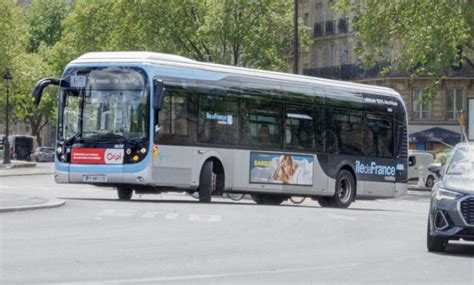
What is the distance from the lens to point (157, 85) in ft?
95.0

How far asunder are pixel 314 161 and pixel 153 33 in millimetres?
48575

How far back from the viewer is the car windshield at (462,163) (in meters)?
18.1

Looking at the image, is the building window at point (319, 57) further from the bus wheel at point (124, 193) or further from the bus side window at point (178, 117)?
the bus side window at point (178, 117)

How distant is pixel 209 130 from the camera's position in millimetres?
30578

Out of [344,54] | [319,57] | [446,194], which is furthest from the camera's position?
[319,57]

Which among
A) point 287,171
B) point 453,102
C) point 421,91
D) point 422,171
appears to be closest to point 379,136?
point 287,171

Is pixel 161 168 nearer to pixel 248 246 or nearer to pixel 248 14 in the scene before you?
pixel 248 246

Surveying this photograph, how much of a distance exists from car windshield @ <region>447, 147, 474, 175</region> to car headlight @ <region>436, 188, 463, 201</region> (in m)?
0.79

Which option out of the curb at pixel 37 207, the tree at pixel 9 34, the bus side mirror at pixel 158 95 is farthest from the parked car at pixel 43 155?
the curb at pixel 37 207

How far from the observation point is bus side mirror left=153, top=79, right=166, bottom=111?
28.7 metres

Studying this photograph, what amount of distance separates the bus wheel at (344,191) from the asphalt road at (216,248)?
284 inches

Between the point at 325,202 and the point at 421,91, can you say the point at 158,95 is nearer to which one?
the point at 325,202

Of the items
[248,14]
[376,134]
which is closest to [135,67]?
[376,134]

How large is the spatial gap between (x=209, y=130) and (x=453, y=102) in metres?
55.5
